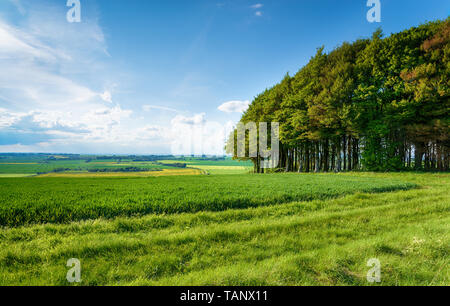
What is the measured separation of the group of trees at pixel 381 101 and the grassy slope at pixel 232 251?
1948 cm

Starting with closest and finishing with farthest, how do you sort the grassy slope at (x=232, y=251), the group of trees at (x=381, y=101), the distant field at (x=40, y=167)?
the grassy slope at (x=232, y=251)
the group of trees at (x=381, y=101)
the distant field at (x=40, y=167)

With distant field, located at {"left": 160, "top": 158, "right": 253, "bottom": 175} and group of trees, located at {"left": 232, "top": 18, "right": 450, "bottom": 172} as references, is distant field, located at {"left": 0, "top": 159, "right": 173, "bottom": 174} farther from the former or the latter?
group of trees, located at {"left": 232, "top": 18, "right": 450, "bottom": 172}

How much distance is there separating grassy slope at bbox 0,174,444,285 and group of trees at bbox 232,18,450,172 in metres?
19.5

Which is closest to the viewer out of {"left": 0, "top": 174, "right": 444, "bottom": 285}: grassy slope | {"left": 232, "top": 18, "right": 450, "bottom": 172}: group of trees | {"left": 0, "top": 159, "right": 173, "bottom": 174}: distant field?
{"left": 0, "top": 174, "right": 444, "bottom": 285}: grassy slope

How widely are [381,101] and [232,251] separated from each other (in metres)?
27.3

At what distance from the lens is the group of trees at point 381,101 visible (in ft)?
65.5

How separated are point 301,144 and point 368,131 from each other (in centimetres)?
1011

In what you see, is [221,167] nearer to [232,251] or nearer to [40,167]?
[40,167]

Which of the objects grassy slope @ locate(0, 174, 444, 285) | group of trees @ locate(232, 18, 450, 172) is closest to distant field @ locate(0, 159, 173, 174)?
grassy slope @ locate(0, 174, 444, 285)

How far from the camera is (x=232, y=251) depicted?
186 inches

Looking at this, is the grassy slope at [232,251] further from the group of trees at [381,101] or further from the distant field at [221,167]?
the distant field at [221,167]

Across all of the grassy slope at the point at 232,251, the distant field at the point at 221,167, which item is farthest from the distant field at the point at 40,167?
the grassy slope at the point at 232,251

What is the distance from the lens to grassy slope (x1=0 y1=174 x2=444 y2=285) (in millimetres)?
3602
